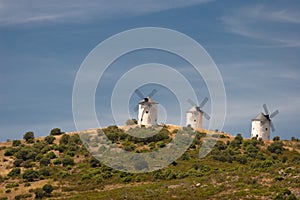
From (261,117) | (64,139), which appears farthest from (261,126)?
(64,139)

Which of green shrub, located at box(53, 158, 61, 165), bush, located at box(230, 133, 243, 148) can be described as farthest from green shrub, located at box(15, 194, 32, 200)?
bush, located at box(230, 133, 243, 148)

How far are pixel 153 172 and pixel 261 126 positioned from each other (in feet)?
104

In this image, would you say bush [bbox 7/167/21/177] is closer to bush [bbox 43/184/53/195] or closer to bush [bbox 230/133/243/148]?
bush [bbox 43/184/53/195]

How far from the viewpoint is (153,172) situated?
7556cm

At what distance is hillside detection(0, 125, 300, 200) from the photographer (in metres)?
61.2

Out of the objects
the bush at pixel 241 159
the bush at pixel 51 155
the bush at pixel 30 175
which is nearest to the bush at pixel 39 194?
the bush at pixel 30 175

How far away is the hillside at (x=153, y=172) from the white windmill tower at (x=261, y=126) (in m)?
2.63

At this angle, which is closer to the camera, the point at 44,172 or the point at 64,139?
the point at 44,172

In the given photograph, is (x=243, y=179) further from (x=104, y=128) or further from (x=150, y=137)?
(x=104, y=128)

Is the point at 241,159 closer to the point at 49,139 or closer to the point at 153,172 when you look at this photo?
the point at 153,172

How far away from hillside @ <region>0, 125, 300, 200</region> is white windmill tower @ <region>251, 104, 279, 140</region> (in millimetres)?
2631

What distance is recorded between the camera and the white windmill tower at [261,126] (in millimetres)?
102194

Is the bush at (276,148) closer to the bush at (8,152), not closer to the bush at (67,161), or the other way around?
the bush at (67,161)

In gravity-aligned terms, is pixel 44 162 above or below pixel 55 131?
below
